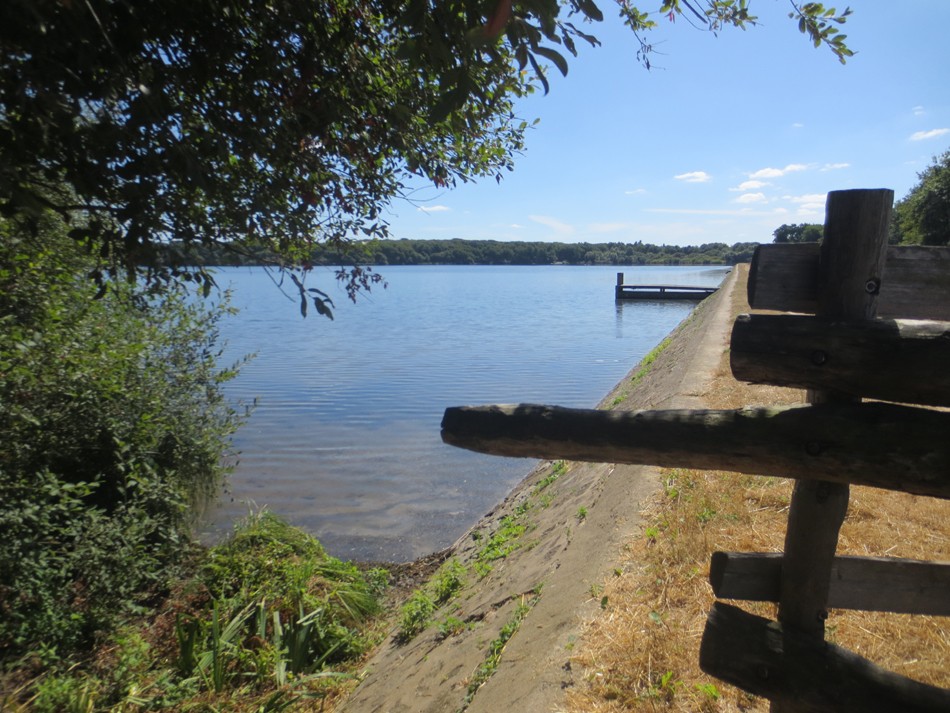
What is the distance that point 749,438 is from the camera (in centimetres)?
256

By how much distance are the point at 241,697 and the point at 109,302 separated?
467 centimetres

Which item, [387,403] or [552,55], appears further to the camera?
[387,403]

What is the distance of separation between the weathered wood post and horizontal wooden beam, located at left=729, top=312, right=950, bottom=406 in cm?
7

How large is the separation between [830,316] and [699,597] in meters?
2.16

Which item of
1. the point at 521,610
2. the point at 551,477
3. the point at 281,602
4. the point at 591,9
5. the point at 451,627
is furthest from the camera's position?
the point at 551,477

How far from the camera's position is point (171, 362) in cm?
902

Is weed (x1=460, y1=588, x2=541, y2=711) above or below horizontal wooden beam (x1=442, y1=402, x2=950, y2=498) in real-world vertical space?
below

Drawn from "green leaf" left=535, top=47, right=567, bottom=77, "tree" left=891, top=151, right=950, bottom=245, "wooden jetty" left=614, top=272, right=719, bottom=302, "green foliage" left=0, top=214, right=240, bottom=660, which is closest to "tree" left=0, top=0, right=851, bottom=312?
"green leaf" left=535, top=47, right=567, bottom=77

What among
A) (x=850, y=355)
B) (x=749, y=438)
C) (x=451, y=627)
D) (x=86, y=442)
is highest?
(x=850, y=355)

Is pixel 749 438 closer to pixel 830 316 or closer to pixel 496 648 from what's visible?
pixel 830 316

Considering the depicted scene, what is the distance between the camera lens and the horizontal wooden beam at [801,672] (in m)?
2.62

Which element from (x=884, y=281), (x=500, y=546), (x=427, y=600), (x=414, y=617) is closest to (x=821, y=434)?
(x=884, y=281)

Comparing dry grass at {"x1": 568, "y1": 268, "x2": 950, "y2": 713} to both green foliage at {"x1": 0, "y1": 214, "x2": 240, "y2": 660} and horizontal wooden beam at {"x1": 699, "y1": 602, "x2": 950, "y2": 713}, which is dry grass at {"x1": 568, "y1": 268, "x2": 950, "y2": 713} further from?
green foliage at {"x1": 0, "y1": 214, "x2": 240, "y2": 660}

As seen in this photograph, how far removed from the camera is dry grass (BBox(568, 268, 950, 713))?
3471mm
